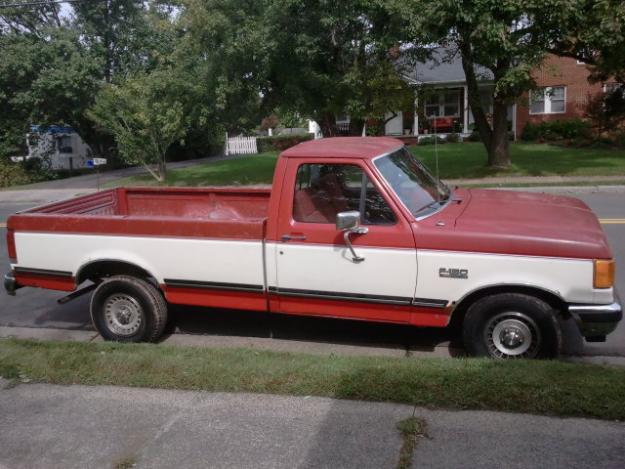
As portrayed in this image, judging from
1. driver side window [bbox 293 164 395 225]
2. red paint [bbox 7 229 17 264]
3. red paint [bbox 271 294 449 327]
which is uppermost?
driver side window [bbox 293 164 395 225]

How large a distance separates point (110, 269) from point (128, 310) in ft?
1.42

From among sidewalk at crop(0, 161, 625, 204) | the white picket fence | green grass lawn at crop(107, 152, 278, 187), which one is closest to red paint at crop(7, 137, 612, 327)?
sidewalk at crop(0, 161, 625, 204)

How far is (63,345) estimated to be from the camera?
5.55 m

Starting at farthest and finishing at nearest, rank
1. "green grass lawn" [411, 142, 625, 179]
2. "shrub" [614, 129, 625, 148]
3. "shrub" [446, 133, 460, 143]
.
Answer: "shrub" [446, 133, 460, 143], "shrub" [614, 129, 625, 148], "green grass lawn" [411, 142, 625, 179]

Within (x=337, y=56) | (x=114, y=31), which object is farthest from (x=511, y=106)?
(x=114, y=31)

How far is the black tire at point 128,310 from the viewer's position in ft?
19.0

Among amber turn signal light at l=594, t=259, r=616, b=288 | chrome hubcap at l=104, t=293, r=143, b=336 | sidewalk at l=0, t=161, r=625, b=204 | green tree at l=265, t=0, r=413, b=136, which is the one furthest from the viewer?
green tree at l=265, t=0, r=413, b=136

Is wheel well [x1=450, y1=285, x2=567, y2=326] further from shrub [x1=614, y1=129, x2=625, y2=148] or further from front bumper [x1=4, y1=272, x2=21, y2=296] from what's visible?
shrub [x1=614, y1=129, x2=625, y2=148]

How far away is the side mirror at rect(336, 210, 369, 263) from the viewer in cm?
472

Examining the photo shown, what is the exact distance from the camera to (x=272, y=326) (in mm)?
6449

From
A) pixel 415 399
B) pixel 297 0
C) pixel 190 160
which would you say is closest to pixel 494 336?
pixel 415 399

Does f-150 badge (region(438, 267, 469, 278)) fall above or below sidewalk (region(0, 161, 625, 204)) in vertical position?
above

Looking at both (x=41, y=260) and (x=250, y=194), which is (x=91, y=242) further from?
(x=250, y=194)

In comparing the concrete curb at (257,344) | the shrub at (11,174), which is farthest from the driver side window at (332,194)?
the shrub at (11,174)
